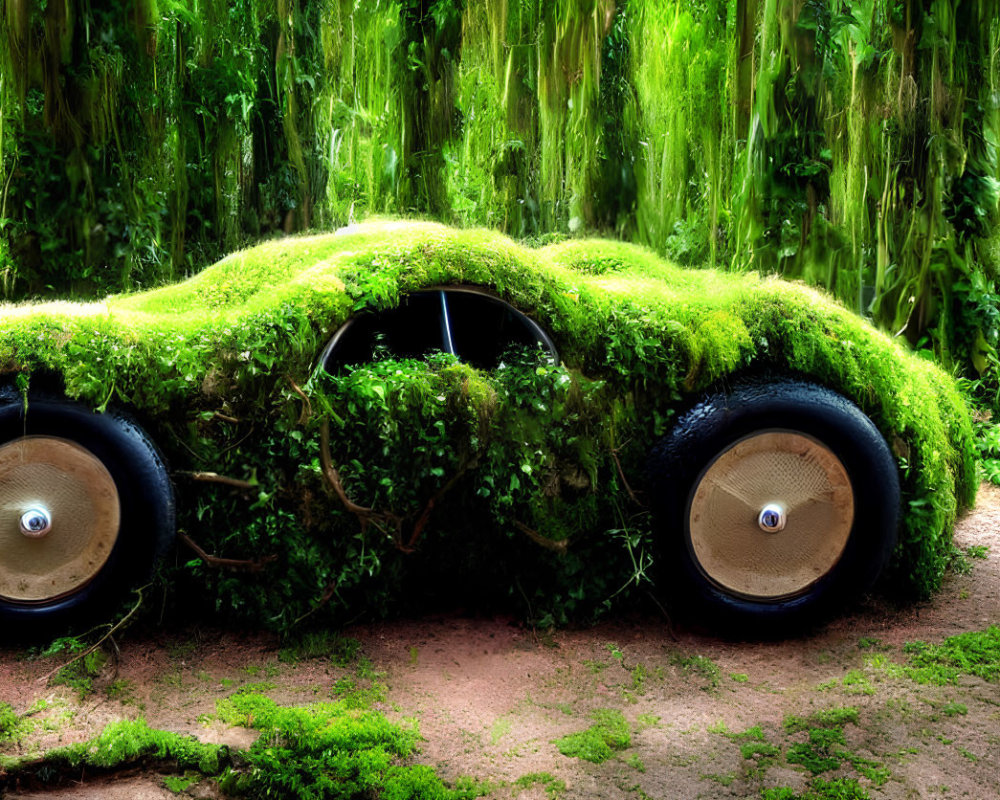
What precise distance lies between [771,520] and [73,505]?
2.85 metres

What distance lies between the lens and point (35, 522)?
3.51 meters

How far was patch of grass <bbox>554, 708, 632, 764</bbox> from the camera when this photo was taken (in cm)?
315

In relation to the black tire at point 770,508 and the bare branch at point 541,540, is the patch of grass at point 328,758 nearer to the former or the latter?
the bare branch at point 541,540

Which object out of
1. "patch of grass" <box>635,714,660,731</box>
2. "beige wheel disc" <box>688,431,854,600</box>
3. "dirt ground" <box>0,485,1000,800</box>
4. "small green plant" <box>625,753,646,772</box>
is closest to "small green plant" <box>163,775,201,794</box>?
"dirt ground" <box>0,485,1000,800</box>

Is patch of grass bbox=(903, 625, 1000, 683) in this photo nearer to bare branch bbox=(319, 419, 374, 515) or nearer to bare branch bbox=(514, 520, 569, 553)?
bare branch bbox=(514, 520, 569, 553)

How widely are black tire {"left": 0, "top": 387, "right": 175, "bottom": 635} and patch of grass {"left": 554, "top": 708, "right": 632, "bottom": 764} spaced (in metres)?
1.78

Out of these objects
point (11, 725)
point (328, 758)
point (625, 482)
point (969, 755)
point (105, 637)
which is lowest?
point (969, 755)

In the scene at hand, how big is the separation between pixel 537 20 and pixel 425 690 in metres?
6.05

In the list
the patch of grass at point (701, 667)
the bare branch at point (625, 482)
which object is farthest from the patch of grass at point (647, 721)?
the bare branch at point (625, 482)

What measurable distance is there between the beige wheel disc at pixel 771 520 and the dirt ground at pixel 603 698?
1.01ft

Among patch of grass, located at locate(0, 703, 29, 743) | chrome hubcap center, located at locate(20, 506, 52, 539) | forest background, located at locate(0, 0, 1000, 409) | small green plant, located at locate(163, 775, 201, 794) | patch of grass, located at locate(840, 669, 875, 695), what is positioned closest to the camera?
small green plant, located at locate(163, 775, 201, 794)

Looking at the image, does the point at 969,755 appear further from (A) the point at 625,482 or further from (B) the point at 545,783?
(A) the point at 625,482

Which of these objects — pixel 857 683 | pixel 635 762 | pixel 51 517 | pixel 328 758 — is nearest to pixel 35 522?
pixel 51 517

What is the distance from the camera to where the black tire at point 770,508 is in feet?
13.3
